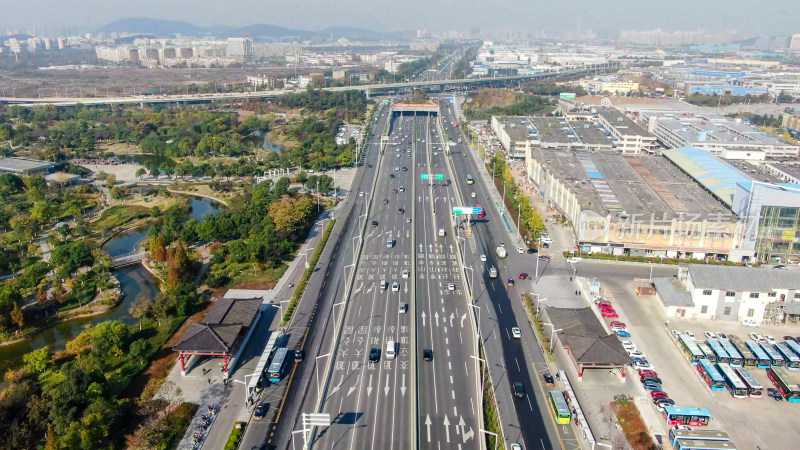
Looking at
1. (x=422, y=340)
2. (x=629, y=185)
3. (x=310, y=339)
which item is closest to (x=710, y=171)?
(x=629, y=185)

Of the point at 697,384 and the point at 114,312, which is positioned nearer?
the point at 697,384

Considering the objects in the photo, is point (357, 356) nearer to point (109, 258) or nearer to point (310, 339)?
point (310, 339)

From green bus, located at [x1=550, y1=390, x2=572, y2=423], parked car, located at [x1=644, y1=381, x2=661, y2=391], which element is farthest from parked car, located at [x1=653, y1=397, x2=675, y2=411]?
green bus, located at [x1=550, y1=390, x2=572, y2=423]

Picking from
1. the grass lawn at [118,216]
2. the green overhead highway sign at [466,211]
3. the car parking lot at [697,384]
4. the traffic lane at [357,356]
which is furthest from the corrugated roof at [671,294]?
the grass lawn at [118,216]

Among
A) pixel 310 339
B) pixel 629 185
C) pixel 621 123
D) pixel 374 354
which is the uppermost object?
pixel 621 123

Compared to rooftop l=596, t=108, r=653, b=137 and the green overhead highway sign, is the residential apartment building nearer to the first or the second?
the green overhead highway sign

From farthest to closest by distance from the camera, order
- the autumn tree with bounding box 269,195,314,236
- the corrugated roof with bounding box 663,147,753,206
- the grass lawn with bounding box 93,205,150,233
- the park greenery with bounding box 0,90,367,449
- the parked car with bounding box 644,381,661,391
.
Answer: the grass lawn with bounding box 93,205,150,233 < the corrugated roof with bounding box 663,147,753,206 < the autumn tree with bounding box 269,195,314,236 < the parked car with bounding box 644,381,661,391 < the park greenery with bounding box 0,90,367,449
